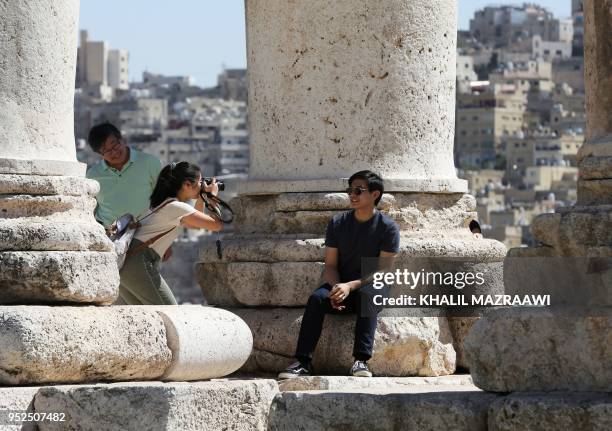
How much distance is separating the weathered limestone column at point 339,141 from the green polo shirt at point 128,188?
0.69 meters

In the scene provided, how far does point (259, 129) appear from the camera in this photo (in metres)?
13.0

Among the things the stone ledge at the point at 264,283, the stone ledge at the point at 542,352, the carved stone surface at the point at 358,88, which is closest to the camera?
the stone ledge at the point at 542,352

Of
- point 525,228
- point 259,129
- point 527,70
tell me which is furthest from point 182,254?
point 259,129

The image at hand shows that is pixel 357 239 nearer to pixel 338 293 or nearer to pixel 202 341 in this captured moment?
pixel 338 293

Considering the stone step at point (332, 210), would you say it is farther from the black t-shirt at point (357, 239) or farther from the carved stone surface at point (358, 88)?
the black t-shirt at point (357, 239)

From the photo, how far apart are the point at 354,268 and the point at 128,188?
1.86 meters

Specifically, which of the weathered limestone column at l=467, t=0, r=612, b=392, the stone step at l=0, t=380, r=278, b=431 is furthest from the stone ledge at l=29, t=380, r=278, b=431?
the weathered limestone column at l=467, t=0, r=612, b=392

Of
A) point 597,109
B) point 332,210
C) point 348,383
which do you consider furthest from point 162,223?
point 597,109

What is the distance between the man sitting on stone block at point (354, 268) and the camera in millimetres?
11797

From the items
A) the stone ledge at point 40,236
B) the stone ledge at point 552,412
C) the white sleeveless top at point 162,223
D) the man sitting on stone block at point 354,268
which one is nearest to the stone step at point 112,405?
the stone ledge at point 40,236

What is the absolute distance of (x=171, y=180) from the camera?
12281 millimetres

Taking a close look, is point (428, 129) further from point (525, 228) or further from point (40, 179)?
point (525, 228)

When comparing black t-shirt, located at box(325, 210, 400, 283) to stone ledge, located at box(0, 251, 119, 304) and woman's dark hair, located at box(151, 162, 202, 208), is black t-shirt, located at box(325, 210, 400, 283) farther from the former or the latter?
stone ledge, located at box(0, 251, 119, 304)

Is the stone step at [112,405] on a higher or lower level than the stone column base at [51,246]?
lower
